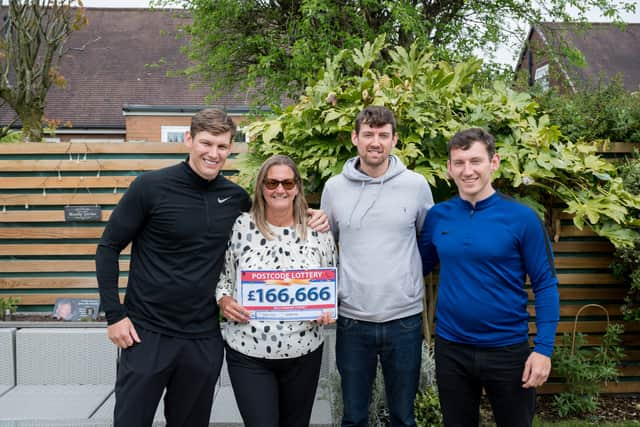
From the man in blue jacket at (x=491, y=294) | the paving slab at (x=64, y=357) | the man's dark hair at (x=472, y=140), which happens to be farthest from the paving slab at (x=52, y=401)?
the man's dark hair at (x=472, y=140)

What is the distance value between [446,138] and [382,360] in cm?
163

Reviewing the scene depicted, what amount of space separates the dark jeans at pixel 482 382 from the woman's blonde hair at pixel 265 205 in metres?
0.90

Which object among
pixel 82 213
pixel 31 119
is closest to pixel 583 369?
pixel 82 213

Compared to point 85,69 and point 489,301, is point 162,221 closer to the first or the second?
point 489,301

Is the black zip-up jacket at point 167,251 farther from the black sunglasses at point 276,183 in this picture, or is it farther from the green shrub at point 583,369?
the green shrub at point 583,369

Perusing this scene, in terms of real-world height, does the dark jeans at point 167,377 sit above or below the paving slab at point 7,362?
above

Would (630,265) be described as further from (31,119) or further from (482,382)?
(31,119)

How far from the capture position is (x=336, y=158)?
3.91 meters

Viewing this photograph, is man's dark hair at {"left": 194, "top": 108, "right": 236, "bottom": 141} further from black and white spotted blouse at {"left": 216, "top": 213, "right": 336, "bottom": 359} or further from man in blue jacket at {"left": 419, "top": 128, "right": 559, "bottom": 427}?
man in blue jacket at {"left": 419, "top": 128, "right": 559, "bottom": 427}

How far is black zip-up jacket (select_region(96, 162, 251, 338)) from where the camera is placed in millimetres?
2723

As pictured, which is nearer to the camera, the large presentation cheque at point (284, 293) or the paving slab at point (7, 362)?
the large presentation cheque at point (284, 293)

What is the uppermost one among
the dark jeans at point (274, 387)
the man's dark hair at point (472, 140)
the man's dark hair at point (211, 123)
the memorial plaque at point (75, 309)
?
the man's dark hair at point (211, 123)

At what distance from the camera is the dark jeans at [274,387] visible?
2.70m

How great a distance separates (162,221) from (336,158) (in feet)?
5.01
